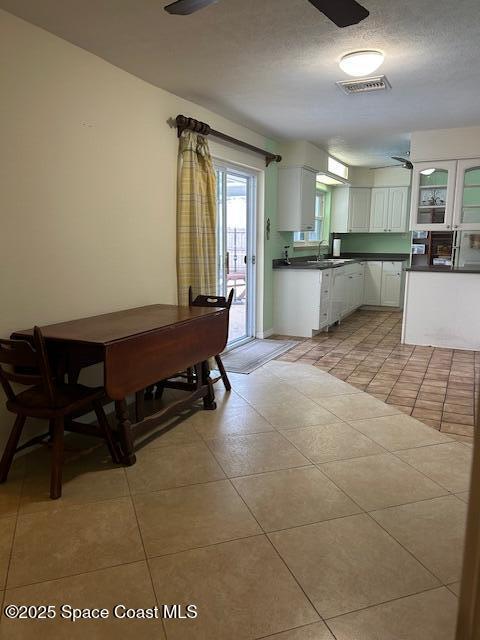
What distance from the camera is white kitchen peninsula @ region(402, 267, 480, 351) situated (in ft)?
15.7

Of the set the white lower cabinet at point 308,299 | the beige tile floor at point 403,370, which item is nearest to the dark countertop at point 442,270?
the beige tile floor at point 403,370

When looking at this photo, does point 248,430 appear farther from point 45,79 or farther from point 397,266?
point 397,266

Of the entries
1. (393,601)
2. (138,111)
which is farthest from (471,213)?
(393,601)

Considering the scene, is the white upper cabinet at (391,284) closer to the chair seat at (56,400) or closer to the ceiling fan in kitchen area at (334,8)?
the ceiling fan in kitchen area at (334,8)

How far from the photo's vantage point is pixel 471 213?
16.1 feet

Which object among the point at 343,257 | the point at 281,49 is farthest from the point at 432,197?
the point at 281,49

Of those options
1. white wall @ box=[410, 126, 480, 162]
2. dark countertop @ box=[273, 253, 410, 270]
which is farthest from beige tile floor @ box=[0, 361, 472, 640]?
white wall @ box=[410, 126, 480, 162]

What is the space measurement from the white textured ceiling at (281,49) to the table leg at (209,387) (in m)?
1.97

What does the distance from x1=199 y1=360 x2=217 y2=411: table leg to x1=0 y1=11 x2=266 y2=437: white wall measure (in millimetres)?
717

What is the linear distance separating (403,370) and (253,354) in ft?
4.81

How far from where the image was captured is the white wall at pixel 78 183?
7.71 ft

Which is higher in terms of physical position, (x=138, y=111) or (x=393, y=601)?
(x=138, y=111)

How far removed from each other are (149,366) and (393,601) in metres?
1.53

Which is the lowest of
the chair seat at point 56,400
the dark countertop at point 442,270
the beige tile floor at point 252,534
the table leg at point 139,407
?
the beige tile floor at point 252,534
